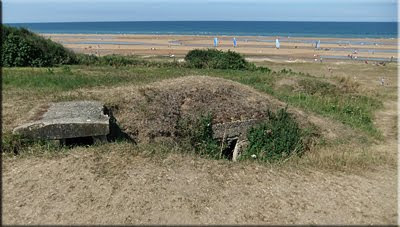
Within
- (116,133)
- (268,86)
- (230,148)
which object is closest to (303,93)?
(268,86)

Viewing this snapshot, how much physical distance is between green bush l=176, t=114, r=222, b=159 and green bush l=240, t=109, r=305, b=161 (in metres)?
0.81

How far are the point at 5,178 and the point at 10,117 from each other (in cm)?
283

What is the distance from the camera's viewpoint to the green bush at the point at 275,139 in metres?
9.36

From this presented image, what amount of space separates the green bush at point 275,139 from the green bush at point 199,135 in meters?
0.81

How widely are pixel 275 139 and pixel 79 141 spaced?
4.77 m

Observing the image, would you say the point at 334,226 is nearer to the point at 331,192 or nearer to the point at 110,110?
the point at 331,192

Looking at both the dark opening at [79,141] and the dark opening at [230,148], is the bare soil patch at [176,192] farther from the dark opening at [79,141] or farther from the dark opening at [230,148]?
the dark opening at [230,148]

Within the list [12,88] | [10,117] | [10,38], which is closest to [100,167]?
[10,117]

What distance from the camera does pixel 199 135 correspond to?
32.0ft

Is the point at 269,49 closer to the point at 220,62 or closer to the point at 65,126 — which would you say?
the point at 220,62


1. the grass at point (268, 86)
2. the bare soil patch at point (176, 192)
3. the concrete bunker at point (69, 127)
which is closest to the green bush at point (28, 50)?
the grass at point (268, 86)

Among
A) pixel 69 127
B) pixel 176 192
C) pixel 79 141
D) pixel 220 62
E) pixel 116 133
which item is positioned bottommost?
pixel 176 192

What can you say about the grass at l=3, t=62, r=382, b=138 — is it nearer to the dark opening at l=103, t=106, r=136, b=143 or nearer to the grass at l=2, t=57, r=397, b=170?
the grass at l=2, t=57, r=397, b=170

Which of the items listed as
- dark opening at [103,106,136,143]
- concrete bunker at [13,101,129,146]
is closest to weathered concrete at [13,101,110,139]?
concrete bunker at [13,101,129,146]
